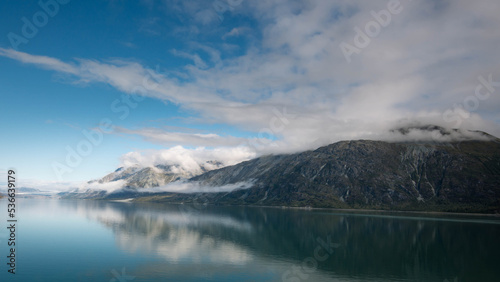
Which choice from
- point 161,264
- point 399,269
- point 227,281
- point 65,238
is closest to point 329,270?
point 399,269

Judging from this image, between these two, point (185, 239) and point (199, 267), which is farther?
point (185, 239)

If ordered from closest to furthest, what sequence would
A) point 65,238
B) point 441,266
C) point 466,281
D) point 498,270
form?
point 466,281 → point 498,270 → point 441,266 → point 65,238

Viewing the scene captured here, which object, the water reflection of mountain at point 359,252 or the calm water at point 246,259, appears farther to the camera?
the water reflection of mountain at point 359,252

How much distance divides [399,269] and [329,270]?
2111 cm

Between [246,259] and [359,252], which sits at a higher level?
[246,259]

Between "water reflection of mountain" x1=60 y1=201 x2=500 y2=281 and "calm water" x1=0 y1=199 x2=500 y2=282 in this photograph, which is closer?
"calm water" x1=0 y1=199 x2=500 y2=282

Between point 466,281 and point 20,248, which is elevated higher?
point 20,248

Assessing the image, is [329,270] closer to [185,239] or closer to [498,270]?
[498,270]

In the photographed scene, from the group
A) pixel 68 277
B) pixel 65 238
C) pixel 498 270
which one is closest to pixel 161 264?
pixel 68 277

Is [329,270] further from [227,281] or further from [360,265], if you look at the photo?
[227,281]

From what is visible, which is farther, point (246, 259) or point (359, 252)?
point (359, 252)

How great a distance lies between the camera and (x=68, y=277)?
64.7 m

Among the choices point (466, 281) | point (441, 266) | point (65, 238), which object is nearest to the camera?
point (466, 281)

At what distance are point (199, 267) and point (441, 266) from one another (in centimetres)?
7201
